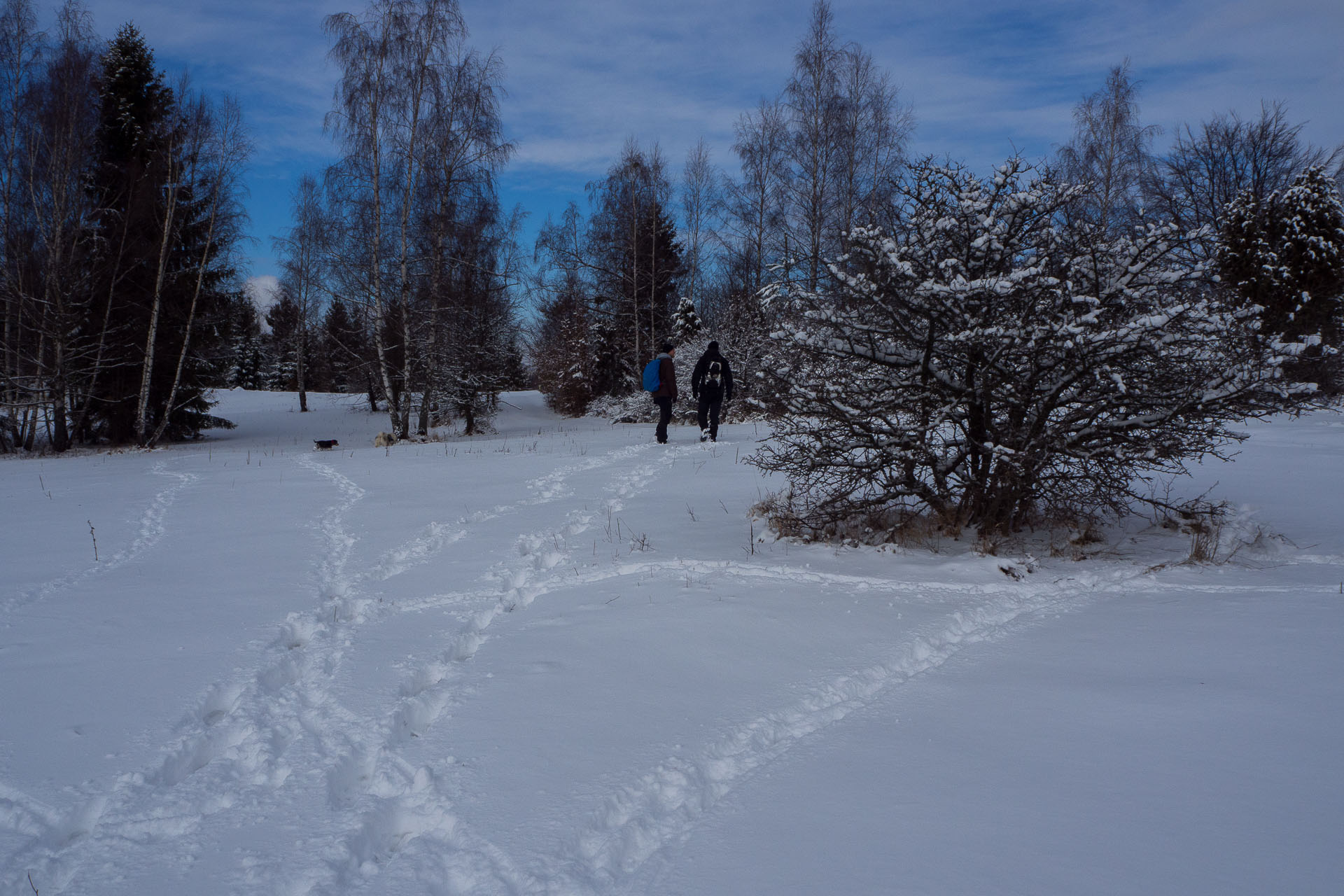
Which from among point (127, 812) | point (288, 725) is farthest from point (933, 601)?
point (127, 812)

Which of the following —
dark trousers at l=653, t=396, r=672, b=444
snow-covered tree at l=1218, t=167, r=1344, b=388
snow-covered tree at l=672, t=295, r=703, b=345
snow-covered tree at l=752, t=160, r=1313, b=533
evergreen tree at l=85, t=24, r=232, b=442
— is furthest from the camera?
snow-covered tree at l=672, t=295, r=703, b=345

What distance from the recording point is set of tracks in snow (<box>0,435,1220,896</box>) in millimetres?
2221

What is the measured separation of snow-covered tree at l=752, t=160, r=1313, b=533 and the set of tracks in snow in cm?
107

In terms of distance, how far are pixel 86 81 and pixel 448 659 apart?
1921 cm

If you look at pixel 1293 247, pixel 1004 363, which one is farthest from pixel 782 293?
pixel 1293 247

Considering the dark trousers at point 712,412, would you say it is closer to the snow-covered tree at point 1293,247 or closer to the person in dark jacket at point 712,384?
the person in dark jacket at point 712,384

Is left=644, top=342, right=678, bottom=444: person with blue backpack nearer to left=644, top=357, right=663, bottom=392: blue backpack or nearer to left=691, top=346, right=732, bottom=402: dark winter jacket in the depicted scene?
left=644, top=357, right=663, bottom=392: blue backpack

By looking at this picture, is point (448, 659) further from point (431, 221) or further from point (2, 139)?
point (2, 139)

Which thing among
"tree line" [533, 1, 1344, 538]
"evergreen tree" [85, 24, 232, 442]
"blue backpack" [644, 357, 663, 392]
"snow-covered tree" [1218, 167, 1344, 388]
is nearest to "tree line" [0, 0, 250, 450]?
"evergreen tree" [85, 24, 232, 442]

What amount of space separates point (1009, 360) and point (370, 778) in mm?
4560

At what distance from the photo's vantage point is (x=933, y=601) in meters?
4.62

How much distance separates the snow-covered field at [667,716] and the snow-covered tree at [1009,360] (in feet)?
2.30

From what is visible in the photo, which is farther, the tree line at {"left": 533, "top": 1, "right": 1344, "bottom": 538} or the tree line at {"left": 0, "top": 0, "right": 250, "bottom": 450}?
the tree line at {"left": 0, "top": 0, "right": 250, "bottom": 450}

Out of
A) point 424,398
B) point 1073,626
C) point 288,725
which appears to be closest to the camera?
point 288,725
